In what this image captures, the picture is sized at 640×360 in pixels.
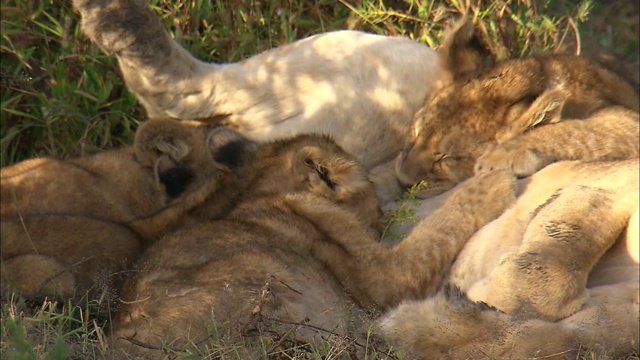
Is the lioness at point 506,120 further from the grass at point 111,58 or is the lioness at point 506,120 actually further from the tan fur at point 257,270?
the grass at point 111,58

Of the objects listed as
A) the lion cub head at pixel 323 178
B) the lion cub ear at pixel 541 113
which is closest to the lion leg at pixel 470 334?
the lion cub head at pixel 323 178

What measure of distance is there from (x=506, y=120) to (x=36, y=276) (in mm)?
2205

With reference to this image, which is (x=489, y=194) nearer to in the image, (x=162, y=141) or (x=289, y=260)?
(x=289, y=260)

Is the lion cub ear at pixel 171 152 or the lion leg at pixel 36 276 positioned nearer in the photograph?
the lion leg at pixel 36 276

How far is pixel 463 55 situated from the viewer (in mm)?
4898

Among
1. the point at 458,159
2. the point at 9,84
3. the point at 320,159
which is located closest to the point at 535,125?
the point at 458,159

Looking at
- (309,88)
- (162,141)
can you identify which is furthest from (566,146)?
(162,141)

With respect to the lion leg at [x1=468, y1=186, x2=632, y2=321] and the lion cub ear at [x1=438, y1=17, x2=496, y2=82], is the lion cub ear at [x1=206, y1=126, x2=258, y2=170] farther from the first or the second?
the lion leg at [x1=468, y1=186, x2=632, y2=321]

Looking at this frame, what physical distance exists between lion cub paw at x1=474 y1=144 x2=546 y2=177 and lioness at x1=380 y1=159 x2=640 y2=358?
445 mm

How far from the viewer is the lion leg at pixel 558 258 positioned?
3391mm

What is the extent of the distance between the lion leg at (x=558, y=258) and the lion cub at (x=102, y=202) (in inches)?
53.6

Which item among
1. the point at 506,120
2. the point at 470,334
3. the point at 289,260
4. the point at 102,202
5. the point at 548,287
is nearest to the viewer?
the point at 470,334

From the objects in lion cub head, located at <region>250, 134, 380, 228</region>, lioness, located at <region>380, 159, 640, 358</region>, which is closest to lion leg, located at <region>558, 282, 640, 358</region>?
lioness, located at <region>380, 159, 640, 358</region>

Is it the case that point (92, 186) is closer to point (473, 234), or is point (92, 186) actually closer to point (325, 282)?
point (325, 282)
